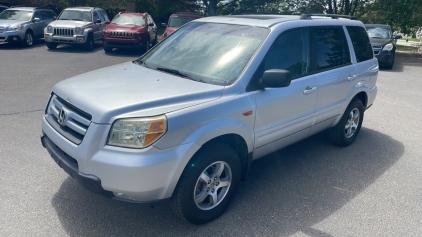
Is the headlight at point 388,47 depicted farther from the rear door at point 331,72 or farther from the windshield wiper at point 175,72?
the windshield wiper at point 175,72

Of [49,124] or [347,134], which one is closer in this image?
[49,124]

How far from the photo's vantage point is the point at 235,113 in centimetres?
335

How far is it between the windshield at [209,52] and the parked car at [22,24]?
12.2 meters

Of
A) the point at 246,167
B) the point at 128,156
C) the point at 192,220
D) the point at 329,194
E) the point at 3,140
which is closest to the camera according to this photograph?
the point at 128,156

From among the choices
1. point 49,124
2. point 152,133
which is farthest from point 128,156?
point 49,124

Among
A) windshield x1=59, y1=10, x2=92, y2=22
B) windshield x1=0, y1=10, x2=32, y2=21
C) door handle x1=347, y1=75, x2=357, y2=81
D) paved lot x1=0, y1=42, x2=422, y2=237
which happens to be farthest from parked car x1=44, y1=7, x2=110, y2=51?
door handle x1=347, y1=75, x2=357, y2=81

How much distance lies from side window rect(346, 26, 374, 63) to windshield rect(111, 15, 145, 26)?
11320 millimetres

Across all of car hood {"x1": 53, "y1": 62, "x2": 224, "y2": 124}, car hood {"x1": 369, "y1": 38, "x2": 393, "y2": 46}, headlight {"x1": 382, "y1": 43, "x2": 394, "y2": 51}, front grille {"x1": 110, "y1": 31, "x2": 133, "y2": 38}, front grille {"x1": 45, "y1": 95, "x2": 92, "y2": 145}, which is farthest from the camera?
front grille {"x1": 110, "y1": 31, "x2": 133, "y2": 38}

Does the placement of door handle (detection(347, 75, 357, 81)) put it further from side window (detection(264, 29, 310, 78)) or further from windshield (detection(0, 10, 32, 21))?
windshield (detection(0, 10, 32, 21))

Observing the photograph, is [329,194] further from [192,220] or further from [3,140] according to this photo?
[3,140]

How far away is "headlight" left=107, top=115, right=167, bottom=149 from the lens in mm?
2842

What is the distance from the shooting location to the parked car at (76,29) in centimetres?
1420

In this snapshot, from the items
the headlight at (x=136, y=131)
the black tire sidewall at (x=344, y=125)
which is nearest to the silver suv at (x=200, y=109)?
the headlight at (x=136, y=131)

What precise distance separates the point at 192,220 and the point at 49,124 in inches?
62.8
